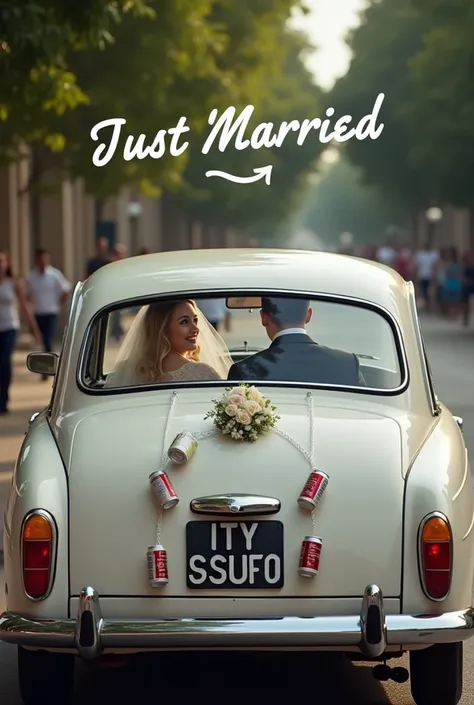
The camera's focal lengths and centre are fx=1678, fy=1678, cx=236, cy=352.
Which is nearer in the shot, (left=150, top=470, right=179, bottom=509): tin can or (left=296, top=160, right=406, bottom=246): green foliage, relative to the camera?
(left=150, top=470, right=179, bottom=509): tin can

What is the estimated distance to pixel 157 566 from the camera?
5.62m

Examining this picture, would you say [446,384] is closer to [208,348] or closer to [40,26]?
[40,26]

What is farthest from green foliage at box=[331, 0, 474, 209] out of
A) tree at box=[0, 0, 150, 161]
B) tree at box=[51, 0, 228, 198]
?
tree at box=[0, 0, 150, 161]

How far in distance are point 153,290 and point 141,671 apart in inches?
60.6

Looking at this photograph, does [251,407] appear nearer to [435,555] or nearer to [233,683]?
[435,555]

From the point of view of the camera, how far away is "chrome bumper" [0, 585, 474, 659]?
5.50m

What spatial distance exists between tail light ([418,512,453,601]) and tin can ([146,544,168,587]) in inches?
33.9

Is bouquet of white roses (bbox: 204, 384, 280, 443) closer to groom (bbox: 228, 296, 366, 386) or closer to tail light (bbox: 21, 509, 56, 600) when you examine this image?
groom (bbox: 228, 296, 366, 386)

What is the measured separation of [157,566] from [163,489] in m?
0.26

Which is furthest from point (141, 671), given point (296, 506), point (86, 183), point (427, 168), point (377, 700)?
point (427, 168)

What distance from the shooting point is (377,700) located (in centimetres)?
628

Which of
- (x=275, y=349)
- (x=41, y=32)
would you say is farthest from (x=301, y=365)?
(x=41, y=32)

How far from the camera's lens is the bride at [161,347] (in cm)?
692

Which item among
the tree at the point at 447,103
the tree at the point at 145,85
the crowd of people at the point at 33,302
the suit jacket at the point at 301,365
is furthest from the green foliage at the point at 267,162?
the suit jacket at the point at 301,365
